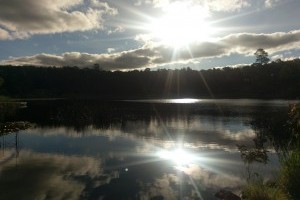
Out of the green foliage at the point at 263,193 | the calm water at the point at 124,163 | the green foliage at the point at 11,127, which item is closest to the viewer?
the green foliage at the point at 263,193

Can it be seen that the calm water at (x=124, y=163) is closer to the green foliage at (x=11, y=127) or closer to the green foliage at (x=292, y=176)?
the green foliage at (x=292, y=176)

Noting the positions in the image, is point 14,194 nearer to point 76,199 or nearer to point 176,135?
point 76,199

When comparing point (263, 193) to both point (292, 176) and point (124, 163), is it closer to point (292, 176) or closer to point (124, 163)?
point (292, 176)

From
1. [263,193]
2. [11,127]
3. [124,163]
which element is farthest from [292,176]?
[11,127]

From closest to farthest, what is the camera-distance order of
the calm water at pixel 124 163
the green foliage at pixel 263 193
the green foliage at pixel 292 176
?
the green foliage at pixel 263 193 < the green foliage at pixel 292 176 < the calm water at pixel 124 163

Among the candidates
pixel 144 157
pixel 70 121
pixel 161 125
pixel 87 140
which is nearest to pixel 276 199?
pixel 144 157

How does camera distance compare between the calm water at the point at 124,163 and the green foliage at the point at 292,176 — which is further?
the calm water at the point at 124,163

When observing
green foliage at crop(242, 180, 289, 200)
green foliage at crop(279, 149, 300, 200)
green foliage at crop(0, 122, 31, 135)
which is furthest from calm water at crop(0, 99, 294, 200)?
green foliage at crop(242, 180, 289, 200)

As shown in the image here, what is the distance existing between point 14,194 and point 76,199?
4364 mm

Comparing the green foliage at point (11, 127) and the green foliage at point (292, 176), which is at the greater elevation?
the green foliage at point (292, 176)

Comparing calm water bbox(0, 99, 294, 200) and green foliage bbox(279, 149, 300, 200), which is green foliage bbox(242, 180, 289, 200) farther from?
calm water bbox(0, 99, 294, 200)

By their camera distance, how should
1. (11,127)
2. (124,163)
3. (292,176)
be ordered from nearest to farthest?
(292,176), (124,163), (11,127)

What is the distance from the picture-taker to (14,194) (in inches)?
927

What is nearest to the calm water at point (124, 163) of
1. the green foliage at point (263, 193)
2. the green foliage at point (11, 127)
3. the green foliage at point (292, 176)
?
the green foliage at point (292, 176)
